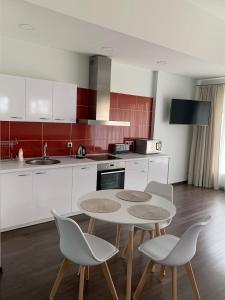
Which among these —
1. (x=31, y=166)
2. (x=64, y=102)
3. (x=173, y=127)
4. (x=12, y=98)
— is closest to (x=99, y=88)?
(x=64, y=102)

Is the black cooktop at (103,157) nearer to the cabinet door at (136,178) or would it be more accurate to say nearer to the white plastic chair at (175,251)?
the cabinet door at (136,178)

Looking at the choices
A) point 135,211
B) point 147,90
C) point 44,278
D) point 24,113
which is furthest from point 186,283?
point 147,90

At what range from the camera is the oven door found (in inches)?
159

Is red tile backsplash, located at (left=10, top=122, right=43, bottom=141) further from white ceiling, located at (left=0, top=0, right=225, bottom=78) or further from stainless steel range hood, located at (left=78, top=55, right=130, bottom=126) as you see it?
white ceiling, located at (left=0, top=0, right=225, bottom=78)

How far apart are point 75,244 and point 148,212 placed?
2.32ft

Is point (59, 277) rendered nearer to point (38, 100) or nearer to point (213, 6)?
point (38, 100)

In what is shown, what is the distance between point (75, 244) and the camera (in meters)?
1.84

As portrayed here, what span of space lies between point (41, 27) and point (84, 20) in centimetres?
61

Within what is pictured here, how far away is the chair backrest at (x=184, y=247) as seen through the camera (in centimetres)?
185

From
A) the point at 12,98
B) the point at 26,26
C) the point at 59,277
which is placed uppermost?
the point at 26,26

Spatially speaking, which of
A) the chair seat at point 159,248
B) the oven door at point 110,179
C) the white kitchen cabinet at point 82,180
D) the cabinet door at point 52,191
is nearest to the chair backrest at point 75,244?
the chair seat at point 159,248

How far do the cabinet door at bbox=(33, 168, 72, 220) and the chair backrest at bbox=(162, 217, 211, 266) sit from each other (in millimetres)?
1966

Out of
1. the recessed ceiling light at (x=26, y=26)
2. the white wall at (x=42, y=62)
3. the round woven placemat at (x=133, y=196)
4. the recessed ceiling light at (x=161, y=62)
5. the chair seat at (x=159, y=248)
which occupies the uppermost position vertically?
the recessed ceiling light at (x=161, y=62)

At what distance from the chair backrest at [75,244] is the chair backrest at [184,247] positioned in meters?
0.56
